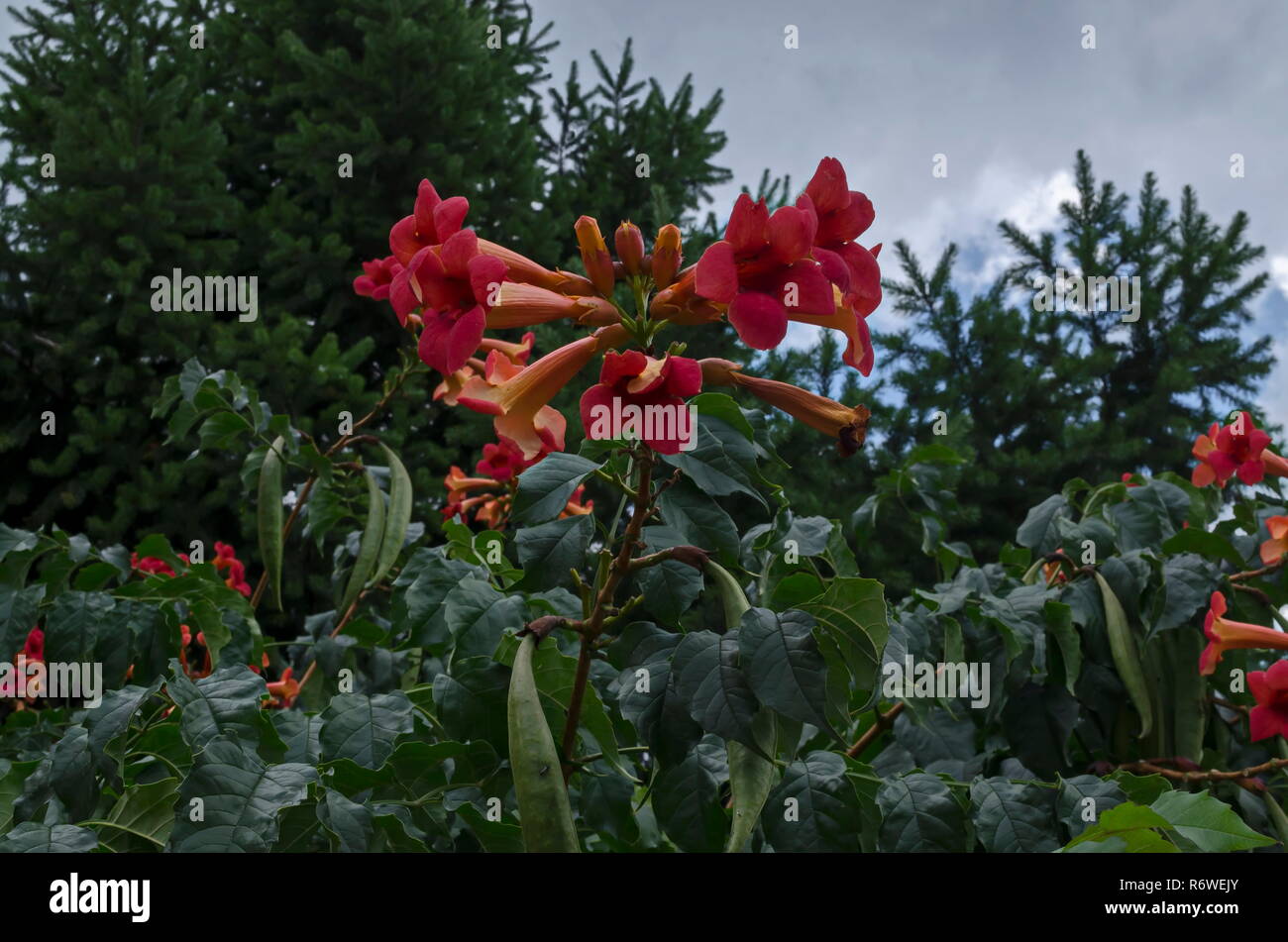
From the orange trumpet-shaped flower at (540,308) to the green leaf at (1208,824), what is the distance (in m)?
0.87

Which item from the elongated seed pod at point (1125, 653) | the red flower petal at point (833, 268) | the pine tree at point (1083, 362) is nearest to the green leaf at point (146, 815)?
the red flower petal at point (833, 268)

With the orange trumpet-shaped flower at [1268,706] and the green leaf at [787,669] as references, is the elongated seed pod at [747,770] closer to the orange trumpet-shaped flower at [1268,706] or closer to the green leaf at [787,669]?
the green leaf at [787,669]

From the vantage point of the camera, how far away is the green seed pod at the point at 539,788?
1.03 metres

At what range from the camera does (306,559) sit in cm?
728

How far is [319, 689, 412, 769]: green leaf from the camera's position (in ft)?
4.41

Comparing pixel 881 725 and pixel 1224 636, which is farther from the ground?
pixel 1224 636

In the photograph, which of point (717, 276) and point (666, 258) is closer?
point (717, 276)

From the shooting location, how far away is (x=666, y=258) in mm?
1197

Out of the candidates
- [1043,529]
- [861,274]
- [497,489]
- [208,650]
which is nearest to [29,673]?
[208,650]

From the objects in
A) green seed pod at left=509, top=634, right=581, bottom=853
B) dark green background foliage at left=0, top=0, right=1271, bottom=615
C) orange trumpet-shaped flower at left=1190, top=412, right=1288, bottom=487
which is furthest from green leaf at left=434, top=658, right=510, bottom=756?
dark green background foliage at left=0, top=0, right=1271, bottom=615

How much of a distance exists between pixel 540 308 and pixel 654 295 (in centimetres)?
14

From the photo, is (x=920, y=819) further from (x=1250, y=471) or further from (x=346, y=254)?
(x=346, y=254)

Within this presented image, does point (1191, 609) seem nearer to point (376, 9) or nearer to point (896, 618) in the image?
point (896, 618)

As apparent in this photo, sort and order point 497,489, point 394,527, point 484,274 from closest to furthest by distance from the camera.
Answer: point 484,274, point 394,527, point 497,489
